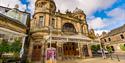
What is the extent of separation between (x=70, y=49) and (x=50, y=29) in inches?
284

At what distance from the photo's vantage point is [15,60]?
1339cm

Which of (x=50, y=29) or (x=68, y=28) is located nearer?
(x=50, y=29)

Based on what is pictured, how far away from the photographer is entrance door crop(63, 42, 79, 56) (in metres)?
20.0

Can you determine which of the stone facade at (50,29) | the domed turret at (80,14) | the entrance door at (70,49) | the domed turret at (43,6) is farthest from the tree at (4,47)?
the domed turret at (80,14)

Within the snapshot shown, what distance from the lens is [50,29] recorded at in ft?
50.6

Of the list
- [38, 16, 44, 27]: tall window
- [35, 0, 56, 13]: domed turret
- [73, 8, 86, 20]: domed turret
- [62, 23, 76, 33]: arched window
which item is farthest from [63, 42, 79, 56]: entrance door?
[73, 8, 86, 20]: domed turret

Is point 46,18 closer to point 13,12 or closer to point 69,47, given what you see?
point 13,12

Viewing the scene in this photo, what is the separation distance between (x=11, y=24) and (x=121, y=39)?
34.5 m

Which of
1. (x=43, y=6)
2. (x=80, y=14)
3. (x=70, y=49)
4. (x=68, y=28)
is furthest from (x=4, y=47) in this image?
(x=80, y=14)

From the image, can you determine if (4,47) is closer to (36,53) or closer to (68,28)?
(36,53)

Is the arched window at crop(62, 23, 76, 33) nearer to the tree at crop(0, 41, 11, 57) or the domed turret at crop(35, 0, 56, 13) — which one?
the domed turret at crop(35, 0, 56, 13)

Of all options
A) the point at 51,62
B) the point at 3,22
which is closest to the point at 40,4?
the point at 3,22

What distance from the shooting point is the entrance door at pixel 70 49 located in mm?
20000

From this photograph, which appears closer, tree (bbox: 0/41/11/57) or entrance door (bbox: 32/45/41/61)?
tree (bbox: 0/41/11/57)
